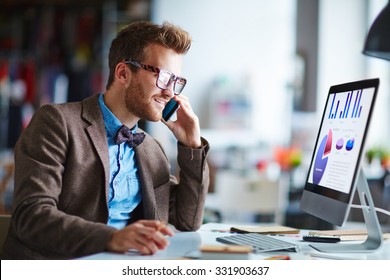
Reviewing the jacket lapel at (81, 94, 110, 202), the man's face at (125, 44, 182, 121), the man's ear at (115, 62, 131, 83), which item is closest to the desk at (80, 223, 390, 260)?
the jacket lapel at (81, 94, 110, 202)

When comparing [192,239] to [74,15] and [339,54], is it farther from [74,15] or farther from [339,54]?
[74,15]

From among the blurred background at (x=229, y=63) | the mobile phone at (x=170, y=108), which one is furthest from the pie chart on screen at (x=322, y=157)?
the blurred background at (x=229, y=63)

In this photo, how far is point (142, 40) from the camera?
2.20 metres

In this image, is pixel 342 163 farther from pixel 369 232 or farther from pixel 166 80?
pixel 166 80

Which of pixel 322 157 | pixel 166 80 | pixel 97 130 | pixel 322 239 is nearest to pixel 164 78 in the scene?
pixel 166 80

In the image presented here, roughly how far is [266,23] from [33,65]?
10.5 feet

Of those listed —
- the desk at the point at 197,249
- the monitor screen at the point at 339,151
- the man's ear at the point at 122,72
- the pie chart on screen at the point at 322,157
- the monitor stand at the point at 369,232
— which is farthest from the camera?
the man's ear at the point at 122,72

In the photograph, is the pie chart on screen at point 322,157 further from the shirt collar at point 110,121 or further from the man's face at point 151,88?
the shirt collar at point 110,121

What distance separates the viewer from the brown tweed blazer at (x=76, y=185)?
1742 mm

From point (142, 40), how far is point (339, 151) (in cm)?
78

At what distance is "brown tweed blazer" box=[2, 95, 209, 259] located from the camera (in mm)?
1742

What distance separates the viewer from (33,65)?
870cm

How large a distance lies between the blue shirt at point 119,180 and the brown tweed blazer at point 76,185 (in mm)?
34
